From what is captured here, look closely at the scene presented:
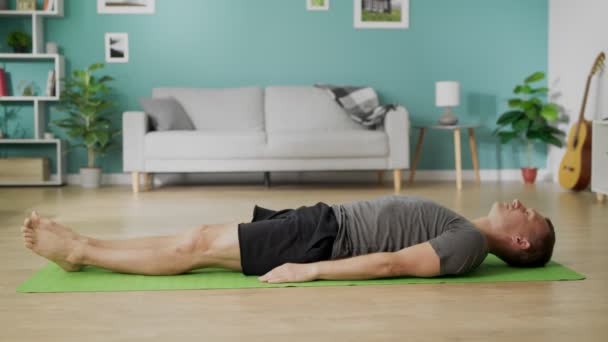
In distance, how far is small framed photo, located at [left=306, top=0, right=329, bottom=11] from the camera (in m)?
→ 6.52

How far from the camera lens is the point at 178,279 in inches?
96.0

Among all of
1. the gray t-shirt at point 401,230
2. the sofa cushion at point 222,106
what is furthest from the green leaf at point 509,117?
the gray t-shirt at point 401,230

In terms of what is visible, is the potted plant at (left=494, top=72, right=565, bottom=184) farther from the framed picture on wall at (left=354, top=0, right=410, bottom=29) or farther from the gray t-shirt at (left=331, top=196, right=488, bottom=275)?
the gray t-shirt at (left=331, top=196, right=488, bottom=275)

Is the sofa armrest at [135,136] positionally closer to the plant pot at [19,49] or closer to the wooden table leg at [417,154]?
the plant pot at [19,49]

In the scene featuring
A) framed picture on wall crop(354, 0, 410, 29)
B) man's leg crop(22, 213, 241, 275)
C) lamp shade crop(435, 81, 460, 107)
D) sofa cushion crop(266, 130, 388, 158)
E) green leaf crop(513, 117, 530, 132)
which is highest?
framed picture on wall crop(354, 0, 410, 29)

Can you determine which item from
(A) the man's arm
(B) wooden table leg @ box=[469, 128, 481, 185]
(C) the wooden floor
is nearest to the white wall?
(B) wooden table leg @ box=[469, 128, 481, 185]

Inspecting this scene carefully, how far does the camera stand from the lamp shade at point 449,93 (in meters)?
6.16

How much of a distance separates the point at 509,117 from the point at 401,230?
171 inches

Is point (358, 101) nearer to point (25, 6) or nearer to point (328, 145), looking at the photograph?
point (328, 145)

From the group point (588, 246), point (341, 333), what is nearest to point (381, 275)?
point (341, 333)

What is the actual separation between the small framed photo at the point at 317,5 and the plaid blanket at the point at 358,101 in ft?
2.35

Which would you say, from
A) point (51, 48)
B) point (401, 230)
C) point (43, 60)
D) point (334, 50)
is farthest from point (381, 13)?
point (401, 230)

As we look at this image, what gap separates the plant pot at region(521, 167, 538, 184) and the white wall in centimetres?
30

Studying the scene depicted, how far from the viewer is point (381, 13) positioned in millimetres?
6555
